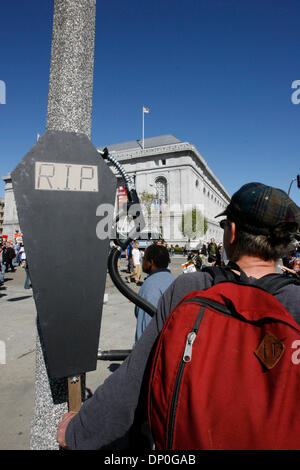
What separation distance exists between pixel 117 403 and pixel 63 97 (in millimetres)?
1751

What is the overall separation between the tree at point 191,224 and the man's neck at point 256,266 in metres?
42.6

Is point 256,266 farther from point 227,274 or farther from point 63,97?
point 63,97

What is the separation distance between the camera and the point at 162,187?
47594 mm

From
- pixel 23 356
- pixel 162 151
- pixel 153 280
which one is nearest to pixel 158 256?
pixel 153 280

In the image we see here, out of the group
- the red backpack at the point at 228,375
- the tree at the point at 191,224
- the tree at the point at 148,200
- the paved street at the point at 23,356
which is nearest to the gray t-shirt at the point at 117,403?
the red backpack at the point at 228,375

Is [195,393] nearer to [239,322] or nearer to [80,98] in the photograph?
[239,322]

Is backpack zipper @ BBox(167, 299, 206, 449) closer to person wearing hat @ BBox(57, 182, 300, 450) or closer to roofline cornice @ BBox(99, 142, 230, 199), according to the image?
person wearing hat @ BBox(57, 182, 300, 450)

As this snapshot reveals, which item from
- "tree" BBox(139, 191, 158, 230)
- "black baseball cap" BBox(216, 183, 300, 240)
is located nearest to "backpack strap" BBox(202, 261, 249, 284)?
A: "black baseball cap" BBox(216, 183, 300, 240)

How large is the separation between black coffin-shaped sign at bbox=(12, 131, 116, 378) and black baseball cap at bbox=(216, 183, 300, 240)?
0.74 m

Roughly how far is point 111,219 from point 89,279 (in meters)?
0.34

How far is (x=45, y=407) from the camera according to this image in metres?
1.74

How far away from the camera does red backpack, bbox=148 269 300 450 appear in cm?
70

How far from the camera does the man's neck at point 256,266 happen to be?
3.40 feet

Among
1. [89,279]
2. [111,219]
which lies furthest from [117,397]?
[111,219]
